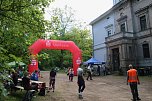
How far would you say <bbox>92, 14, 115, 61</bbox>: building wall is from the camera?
34.1 metres

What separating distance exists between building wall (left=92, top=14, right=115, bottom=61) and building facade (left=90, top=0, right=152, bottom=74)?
3.80 metres

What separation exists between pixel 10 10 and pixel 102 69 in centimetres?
2346

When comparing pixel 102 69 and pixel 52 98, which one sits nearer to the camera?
pixel 52 98

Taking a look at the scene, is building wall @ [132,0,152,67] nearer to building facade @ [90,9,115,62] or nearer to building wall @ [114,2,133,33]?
building wall @ [114,2,133,33]

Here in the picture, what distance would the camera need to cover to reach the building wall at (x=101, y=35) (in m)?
34.1

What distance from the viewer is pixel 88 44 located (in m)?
53.0

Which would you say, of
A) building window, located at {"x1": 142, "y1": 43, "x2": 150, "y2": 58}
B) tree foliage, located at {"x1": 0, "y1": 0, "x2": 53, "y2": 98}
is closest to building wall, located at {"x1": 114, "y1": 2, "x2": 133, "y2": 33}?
building window, located at {"x1": 142, "y1": 43, "x2": 150, "y2": 58}

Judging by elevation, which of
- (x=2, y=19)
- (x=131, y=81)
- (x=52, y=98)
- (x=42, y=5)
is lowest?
(x=52, y=98)

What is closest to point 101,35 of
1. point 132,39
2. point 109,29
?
point 109,29

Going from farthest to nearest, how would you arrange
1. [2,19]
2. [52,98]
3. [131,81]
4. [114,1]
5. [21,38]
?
1. [114,1]
2. [52,98]
3. [131,81]
4. [21,38]
5. [2,19]

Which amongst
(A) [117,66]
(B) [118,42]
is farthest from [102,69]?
(B) [118,42]

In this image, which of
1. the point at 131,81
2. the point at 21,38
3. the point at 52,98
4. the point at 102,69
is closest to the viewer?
the point at 21,38

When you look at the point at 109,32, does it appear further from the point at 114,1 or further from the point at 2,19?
the point at 2,19

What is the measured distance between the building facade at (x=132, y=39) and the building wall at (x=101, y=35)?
12.5ft
